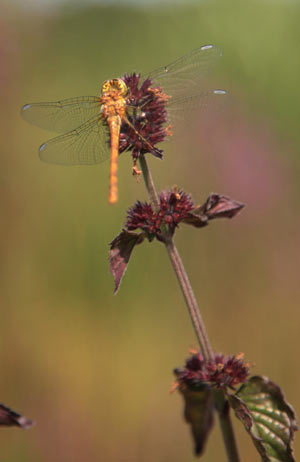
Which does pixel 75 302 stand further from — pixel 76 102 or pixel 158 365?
pixel 76 102

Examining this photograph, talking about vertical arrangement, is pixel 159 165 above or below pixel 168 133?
above

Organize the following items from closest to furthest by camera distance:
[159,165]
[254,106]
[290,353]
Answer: [290,353]
[159,165]
[254,106]

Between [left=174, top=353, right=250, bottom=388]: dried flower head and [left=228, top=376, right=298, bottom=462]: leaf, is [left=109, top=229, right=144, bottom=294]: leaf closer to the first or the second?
[left=174, top=353, right=250, bottom=388]: dried flower head

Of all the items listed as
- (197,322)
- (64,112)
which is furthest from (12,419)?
(64,112)

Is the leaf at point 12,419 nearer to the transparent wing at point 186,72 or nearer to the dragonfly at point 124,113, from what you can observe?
the dragonfly at point 124,113

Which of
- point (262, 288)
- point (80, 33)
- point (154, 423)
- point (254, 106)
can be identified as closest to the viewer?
point (154, 423)

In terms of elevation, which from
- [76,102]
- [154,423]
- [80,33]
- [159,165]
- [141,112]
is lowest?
[154,423]

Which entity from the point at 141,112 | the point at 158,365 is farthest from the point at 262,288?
the point at 141,112

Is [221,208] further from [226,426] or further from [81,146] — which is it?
[81,146]

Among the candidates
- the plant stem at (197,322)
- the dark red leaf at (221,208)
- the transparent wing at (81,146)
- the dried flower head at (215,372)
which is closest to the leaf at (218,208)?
the dark red leaf at (221,208)
